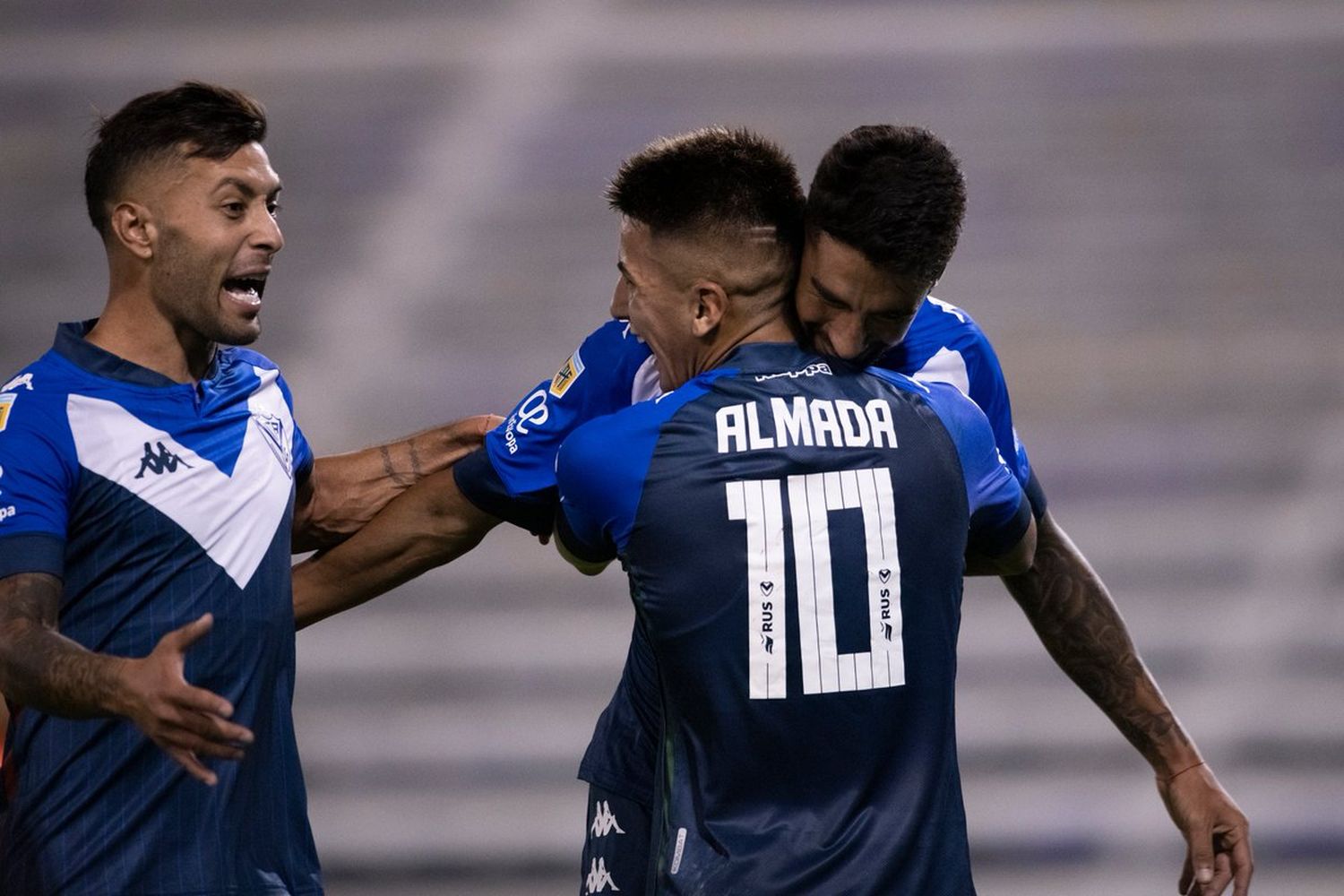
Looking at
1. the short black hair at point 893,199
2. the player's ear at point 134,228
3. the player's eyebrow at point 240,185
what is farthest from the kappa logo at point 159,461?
the short black hair at point 893,199

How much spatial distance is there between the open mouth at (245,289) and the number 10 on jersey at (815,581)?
0.91 metres

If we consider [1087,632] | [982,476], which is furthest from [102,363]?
[1087,632]

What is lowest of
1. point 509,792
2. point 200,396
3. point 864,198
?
point 509,792

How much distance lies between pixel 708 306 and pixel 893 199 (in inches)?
12.1

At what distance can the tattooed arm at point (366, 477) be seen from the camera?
9.60ft

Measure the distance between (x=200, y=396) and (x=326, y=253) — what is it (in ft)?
9.12

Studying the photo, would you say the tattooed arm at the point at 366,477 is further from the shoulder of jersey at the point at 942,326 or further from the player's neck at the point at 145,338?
the shoulder of jersey at the point at 942,326

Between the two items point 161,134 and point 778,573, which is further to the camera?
point 161,134

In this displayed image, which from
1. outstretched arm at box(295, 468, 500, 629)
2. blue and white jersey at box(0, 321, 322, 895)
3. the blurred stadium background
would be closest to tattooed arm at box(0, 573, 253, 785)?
blue and white jersey at box(0, 321, 322, 895)

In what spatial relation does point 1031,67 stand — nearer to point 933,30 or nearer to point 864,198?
point 933,30

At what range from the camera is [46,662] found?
2076 mm

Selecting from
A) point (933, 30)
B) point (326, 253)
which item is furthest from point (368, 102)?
point (933, 30)

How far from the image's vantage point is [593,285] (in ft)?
17.3

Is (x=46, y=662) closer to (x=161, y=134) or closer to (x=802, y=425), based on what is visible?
(x=161, y=134)
